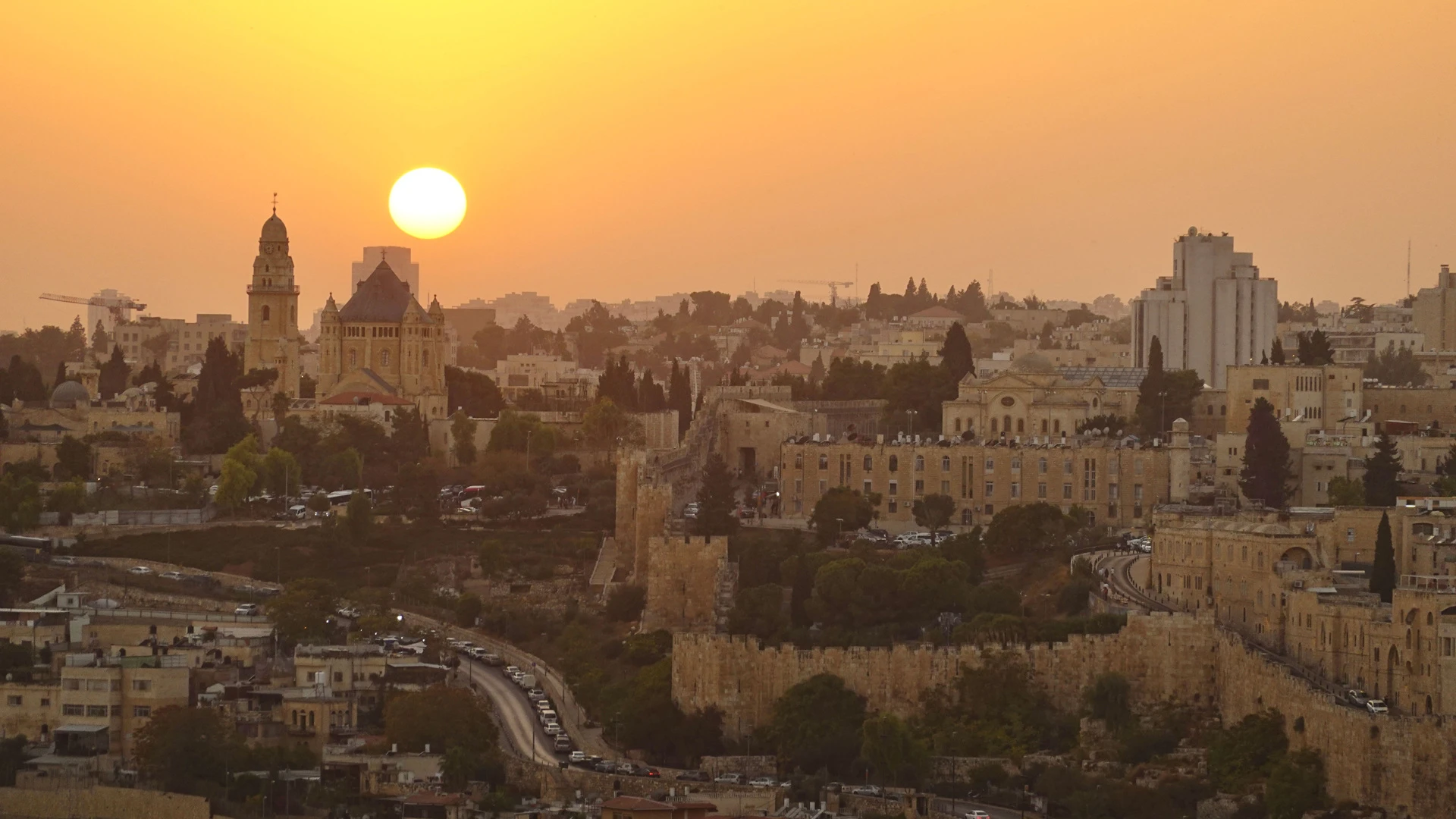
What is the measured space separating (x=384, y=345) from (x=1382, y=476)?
36.5 m

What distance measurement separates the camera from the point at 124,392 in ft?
299

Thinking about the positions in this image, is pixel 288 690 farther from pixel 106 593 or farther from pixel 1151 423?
pixel 1151 423

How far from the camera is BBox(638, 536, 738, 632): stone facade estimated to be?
5931 centimetres

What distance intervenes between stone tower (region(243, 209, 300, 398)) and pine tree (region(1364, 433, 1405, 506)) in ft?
126

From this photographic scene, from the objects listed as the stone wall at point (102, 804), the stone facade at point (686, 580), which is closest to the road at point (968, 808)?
the stone facade at point (686, 580)

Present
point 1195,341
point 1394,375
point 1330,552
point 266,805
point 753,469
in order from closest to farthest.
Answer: point 266,805 < point 1330,552 < point 753,469 < point 1394,375 < point 1195,341

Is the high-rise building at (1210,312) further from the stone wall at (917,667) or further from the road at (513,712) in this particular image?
the stone wall at (917,667)

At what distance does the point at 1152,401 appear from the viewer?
252 ft

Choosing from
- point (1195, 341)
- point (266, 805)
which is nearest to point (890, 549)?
point (266, 805)

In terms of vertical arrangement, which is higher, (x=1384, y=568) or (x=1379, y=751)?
(x=1384, y=568)

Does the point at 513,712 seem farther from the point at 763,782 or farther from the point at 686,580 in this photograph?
the point at 763,782

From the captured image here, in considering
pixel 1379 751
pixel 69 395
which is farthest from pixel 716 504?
pixel 69 395

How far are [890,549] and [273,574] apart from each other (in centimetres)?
1452

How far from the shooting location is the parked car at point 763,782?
49188 mm
